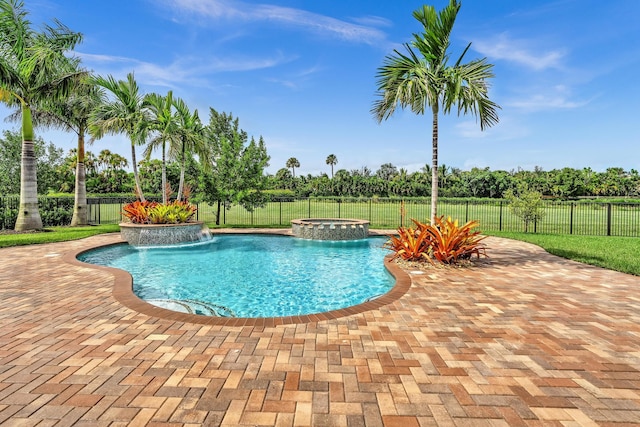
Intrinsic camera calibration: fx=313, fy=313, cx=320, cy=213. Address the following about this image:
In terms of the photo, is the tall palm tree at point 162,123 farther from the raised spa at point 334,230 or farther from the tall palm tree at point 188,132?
the raised spa at point 334,230

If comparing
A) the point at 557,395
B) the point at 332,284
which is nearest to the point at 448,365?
the point at 557,395

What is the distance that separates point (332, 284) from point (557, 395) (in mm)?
4563

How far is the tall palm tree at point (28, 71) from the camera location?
11727 millimetres

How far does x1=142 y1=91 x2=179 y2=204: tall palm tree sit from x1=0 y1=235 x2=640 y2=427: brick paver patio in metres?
9.33

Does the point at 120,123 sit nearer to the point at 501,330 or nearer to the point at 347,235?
the point at 347,235

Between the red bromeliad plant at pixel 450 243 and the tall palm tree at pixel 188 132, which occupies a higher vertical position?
the tall palm tree at pixel 188 132

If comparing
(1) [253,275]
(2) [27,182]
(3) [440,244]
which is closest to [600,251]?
(3) [440,244]

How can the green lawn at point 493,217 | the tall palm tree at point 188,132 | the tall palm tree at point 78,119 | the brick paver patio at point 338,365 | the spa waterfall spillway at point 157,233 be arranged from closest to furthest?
the brick paver patio at point 338,365, the spa waterfall spillway at point 157,233, the tall palm tree at point 188,132, the tall palm tree at point 78,119, the green lawn at point 493,217

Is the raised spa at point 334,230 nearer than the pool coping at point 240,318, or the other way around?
the pool coping at point 240,318

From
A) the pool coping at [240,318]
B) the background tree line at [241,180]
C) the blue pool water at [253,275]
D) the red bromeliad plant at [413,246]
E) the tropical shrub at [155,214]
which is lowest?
the blue pool water at [253,275]

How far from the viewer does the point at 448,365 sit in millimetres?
2729

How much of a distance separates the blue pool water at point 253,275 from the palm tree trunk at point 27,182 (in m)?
5.61

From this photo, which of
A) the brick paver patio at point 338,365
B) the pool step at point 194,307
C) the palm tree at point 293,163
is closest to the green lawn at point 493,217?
the brick paver patio at point 338,365

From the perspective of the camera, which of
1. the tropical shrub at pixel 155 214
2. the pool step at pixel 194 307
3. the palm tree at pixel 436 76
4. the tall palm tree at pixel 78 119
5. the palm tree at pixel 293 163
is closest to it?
A: the pool step at pixel 194 307
